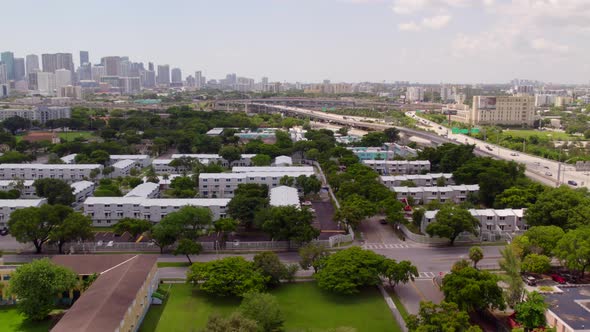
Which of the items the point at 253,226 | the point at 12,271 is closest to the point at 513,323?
the point at 253,226

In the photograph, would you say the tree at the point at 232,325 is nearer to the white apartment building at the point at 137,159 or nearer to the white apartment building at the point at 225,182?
the white apartment building at the point at 225,182

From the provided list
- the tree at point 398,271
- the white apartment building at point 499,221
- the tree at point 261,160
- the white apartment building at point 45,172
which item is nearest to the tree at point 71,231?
the tree at point 398,271

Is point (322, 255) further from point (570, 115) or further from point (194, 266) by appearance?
point (570, 115)

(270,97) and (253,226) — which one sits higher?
(270,97)

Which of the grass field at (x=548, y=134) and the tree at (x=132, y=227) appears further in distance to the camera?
the grass field at (x=548, y=134)

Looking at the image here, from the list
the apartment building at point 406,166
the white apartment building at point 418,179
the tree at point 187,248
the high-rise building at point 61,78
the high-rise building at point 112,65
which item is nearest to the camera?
the tree at point 187,248

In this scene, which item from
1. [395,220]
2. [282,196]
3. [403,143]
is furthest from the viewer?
[403,143]

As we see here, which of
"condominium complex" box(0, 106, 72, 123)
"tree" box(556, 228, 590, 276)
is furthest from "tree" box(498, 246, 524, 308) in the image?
"condominium complex" box(0, 106, 72, 123)
